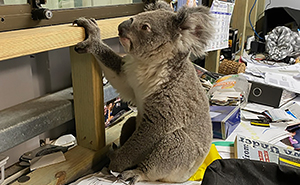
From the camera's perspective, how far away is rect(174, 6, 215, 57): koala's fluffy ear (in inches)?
34.0

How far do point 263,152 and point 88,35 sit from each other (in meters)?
0.89

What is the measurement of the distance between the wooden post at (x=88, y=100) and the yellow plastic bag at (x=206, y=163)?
383 millimetres

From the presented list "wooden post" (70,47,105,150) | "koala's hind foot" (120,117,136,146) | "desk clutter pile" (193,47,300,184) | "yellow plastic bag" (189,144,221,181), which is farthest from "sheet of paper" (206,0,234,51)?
"wooden post" (70,47,105,150)

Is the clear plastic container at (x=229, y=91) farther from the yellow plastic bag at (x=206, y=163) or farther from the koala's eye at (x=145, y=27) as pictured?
the koala's eye at (x=145, y=27)

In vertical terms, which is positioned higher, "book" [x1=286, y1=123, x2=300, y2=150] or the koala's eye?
the koala's eye

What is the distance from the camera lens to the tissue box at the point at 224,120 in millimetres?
1415

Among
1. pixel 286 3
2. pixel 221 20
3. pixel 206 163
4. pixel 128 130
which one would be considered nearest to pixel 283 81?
pixel 221 20

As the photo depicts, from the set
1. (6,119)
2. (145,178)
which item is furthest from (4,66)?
(145,178)

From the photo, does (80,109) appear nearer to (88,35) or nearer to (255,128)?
(88,35)

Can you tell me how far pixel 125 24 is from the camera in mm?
875

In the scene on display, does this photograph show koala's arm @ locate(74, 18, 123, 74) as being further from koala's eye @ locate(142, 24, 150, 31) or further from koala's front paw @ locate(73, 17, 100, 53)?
koala's eye @ locate(142, 24, 150, 31)

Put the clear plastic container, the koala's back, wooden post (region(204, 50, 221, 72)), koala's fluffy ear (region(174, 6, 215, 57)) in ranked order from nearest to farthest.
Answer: koala's fluffy ear (region(174, 6, 215, 57)) → the koala's back → the clear plastic container → wooden post (region(204, 50, 221, 72))

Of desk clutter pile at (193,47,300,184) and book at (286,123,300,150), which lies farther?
book at (286,123,300,150)

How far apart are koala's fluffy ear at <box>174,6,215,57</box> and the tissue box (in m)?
0.55
